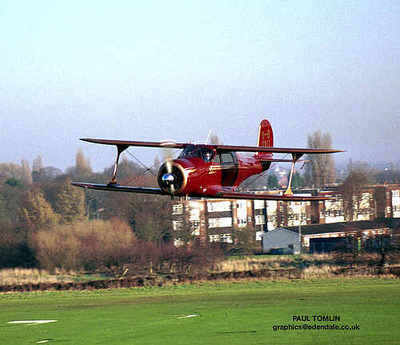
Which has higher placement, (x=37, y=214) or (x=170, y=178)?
(x=37, y=214)

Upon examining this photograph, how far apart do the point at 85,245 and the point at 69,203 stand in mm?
15316

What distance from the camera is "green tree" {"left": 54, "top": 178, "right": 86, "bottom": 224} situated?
6594 cm

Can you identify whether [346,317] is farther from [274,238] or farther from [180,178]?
Result: [274,238]

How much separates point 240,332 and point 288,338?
2.11 meters

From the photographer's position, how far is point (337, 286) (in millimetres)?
37625

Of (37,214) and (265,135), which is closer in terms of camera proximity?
(265,135)

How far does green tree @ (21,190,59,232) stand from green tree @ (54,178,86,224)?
164 centimetres

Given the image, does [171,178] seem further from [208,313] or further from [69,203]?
[69,203]

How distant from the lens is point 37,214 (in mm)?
63031

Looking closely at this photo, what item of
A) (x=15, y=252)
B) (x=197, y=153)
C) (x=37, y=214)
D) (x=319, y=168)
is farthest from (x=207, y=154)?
(x=319, y=168)

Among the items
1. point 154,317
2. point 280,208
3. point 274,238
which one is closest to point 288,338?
point 154,317

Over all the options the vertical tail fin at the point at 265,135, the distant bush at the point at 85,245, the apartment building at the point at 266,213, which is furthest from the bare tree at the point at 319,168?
the vertical tail fin at the point at 265,135

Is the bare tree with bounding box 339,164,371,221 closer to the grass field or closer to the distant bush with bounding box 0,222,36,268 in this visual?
the grass field

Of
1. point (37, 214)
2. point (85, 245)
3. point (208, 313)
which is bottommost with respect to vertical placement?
point (208, 313)
